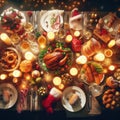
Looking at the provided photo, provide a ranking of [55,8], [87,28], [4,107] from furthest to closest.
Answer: [55,8], [87,28], [4,107]

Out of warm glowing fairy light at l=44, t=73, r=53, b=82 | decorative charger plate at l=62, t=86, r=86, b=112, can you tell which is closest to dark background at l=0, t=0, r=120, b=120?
decorative charger plate at l=62, t=86, r=86, b=112

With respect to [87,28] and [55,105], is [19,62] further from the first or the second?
[87,28]

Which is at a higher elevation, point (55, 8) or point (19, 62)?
point (55, 8)

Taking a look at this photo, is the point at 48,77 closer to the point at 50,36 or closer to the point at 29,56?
the point at 29,56

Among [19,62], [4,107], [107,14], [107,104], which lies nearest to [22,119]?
[4,107]

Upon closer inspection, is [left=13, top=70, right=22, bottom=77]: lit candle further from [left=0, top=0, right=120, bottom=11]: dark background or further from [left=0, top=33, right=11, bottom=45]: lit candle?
[left=0, top=0, right=120, bottom=11]: dark background

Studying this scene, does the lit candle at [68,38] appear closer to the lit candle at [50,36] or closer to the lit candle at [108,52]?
the lit candle at [50,36]

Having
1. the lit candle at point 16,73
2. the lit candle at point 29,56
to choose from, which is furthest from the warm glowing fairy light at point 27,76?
the lit candle at point 29,56
